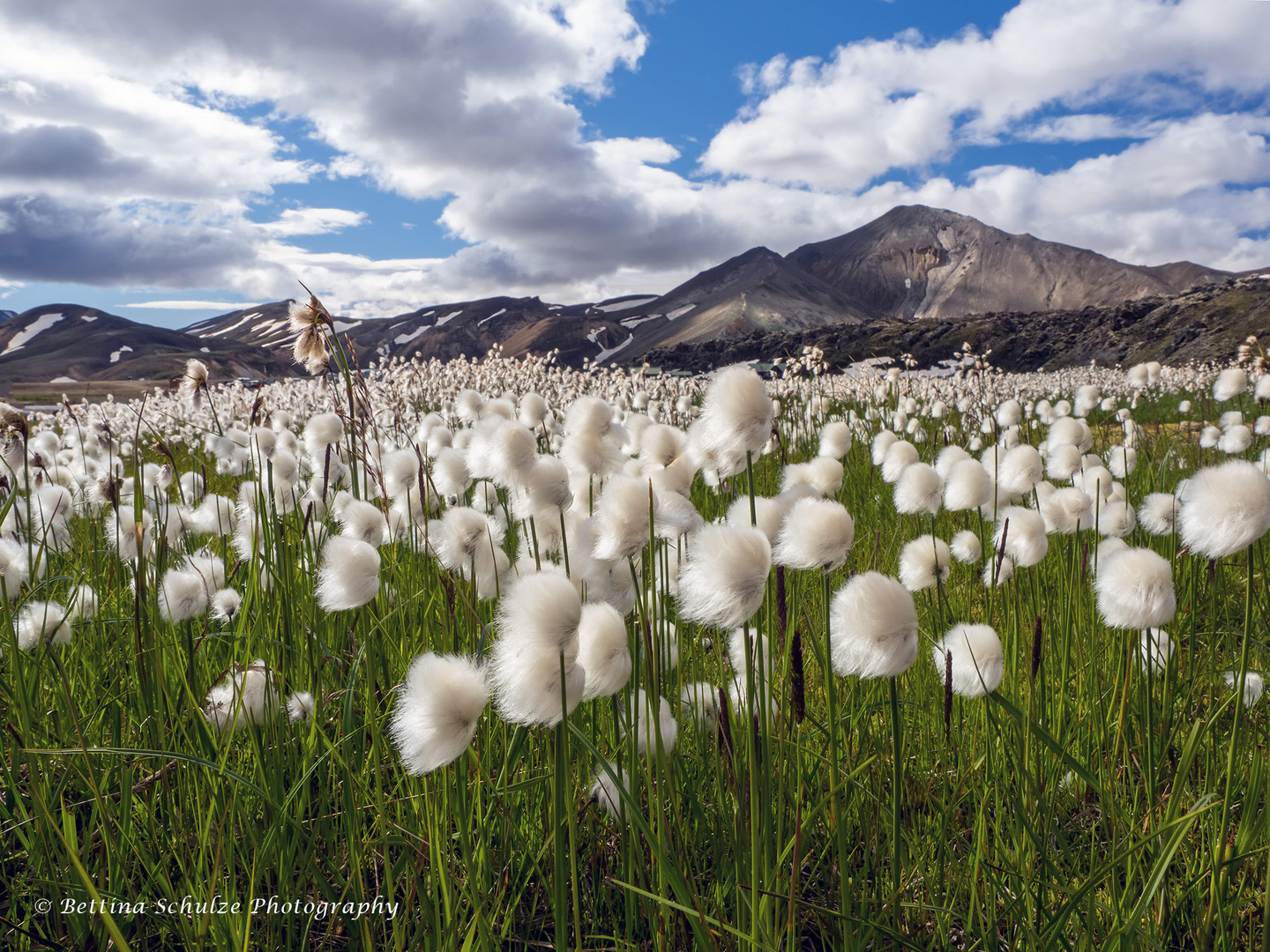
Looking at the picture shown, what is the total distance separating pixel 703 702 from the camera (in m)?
1.97

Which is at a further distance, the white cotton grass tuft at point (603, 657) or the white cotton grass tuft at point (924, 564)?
the white cotton grass tuft at point (924, 564)

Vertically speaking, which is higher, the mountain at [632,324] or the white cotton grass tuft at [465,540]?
the mountain at [632,324]

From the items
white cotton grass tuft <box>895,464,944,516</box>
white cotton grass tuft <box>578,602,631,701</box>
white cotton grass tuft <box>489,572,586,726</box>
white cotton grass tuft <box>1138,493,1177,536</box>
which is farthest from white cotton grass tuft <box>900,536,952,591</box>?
white cotton grass tuft <box>489,572,586,726</box>

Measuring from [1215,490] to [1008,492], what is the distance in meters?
1.80

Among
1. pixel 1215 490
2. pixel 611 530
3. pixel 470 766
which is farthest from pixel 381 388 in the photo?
pixel 1215 490

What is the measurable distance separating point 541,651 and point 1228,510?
50.9 inches

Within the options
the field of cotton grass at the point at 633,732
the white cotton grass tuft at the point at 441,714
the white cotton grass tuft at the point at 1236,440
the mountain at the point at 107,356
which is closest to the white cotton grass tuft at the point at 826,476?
the field of cotton grass at the point at 633,732

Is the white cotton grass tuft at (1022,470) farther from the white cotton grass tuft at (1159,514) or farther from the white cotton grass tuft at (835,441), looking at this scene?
the white cotton grass tuft at (835,441)

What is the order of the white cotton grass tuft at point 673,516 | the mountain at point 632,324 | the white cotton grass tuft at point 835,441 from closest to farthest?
the white cotton grass tuft at point 673,516 → the white cotton grass tuft at point 835,441 → the mountain at point 632,324

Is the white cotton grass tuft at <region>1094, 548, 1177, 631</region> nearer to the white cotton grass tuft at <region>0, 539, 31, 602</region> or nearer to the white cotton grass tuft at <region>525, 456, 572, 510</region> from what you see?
the white cotton grass tuft at <region>525, 456, 572, 510</region>

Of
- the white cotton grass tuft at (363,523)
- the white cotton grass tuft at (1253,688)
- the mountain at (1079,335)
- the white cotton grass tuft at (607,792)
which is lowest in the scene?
the white cotton grass tuft at (1253,688)

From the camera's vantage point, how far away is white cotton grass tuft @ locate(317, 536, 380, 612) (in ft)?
6.01

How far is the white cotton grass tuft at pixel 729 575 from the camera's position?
1.21 m

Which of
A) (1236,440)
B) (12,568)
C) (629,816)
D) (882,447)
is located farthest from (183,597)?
(1236,440)
